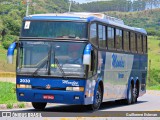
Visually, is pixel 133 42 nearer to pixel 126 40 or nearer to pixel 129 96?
pixel 126 40

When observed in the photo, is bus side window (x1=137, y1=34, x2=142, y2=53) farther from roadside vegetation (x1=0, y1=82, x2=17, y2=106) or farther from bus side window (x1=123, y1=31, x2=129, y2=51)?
roadside vegetation (x1=0, y1=82, x2=17, y2=106)

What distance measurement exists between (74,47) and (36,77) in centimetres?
153

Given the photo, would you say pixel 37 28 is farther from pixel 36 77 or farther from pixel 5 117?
pixel 5 117

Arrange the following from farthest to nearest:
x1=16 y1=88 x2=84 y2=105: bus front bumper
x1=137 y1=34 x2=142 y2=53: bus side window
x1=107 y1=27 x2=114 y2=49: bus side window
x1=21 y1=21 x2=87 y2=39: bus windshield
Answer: x1=137 y1=34 x2=142 y2=53: bus side window
x1=107 y1=27 x2=114 y2=49: bus side window
x1=21 y1=21 x2=87 y2=39: bus windshield
x1=16 y1=88 x2=84 y2=105: bus front bumper

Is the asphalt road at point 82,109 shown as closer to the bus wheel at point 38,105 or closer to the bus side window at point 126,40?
the bus wheel at point 38,105

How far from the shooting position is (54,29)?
19.5 meters

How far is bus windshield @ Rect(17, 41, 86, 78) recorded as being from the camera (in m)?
18.8

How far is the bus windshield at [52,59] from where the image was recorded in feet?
61.7

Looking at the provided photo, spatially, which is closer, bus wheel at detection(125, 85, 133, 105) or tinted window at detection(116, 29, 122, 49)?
tinted window at detection(116, 29, 122, 49)

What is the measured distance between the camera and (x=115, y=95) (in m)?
23.7

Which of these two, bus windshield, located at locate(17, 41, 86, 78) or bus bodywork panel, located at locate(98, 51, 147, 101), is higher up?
bus windshield, located at locate(17, 41, 86, 78)

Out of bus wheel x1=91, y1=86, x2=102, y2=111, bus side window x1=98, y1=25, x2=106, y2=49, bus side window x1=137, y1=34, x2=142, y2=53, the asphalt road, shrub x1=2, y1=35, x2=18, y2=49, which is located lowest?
shrub x1=2, y1=35, x2=18, y2=49

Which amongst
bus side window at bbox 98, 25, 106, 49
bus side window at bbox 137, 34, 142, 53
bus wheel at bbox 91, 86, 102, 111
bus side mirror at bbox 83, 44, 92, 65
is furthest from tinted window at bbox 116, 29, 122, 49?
bus side mirror at bbox 83, 44, 92, 65

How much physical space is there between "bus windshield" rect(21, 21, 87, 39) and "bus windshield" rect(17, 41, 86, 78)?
1.06 feet
